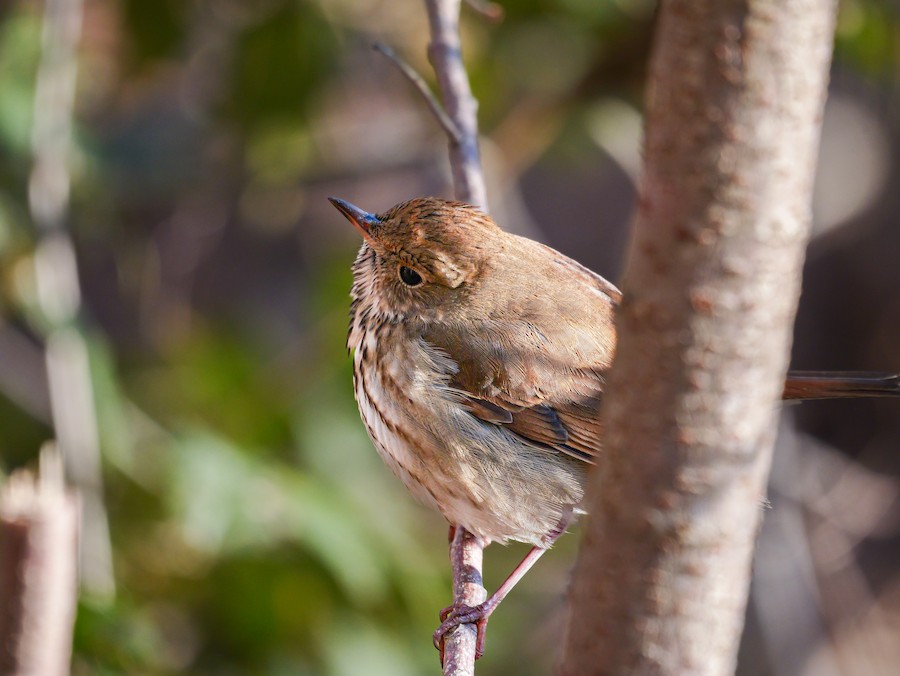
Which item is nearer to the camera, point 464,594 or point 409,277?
point 464,594

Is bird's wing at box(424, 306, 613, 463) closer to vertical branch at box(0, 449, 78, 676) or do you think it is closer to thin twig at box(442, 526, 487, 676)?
thin twig at box(442, 526, 487, 676)

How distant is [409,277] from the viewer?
3.07 m

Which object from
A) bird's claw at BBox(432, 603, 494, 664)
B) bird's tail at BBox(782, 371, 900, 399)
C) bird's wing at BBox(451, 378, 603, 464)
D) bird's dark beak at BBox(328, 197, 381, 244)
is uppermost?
bird's dark beak at BBox(328, 197, 381, 244)

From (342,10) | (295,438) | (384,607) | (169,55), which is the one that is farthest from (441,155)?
(384,607)

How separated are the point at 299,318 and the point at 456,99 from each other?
365 centimetres

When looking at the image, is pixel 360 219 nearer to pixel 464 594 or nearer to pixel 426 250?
pixel 426 250

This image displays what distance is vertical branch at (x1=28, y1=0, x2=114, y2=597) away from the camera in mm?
3799

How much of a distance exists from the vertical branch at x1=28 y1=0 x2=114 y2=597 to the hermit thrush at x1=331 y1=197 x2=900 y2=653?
48.0 inches

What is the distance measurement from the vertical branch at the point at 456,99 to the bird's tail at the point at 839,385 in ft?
3.06

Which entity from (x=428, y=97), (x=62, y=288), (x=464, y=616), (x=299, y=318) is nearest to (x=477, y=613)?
(x=464, y=616)

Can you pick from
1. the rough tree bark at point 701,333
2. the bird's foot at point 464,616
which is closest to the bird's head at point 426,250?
the bird's foot at point 464,616

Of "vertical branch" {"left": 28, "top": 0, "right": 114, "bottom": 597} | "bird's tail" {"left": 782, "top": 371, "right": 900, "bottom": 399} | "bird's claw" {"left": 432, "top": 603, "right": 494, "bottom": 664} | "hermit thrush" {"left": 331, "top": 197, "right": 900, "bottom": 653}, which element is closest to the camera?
"bird's tail" {"left": 782, "top": 371, "right": 900, "bottom": 399}

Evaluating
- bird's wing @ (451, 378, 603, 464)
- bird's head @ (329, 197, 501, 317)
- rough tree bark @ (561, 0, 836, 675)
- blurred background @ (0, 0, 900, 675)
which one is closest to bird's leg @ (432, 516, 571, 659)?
bird's wing @ (451, 378, 603, 464)

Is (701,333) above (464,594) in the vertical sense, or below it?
below
